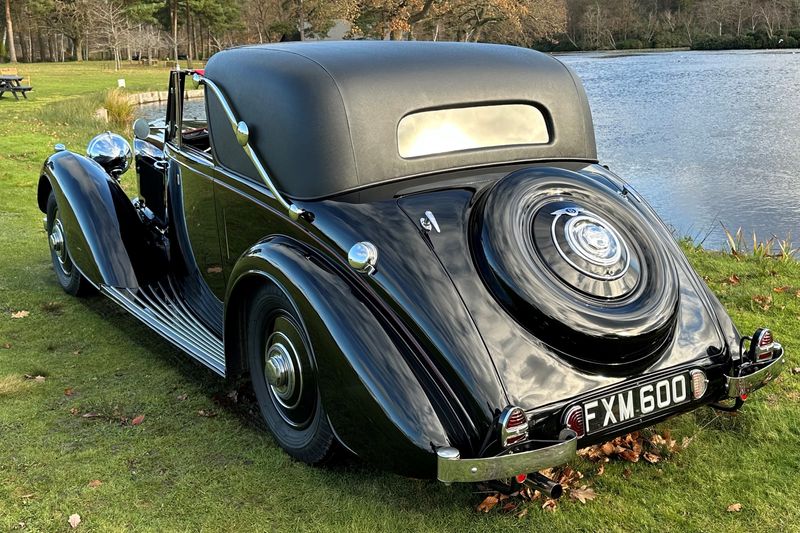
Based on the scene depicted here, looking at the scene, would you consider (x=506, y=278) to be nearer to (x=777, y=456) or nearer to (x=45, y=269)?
(x=777, y=456)

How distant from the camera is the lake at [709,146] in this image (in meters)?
9.41

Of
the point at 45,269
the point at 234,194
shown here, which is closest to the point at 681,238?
the point at 234,194

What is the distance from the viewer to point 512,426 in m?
2.54

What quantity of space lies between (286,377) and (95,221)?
216 centimetres

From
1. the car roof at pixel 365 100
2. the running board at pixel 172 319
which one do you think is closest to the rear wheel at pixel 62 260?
the running board at pixel 172 319

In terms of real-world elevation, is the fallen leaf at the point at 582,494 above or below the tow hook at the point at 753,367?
below

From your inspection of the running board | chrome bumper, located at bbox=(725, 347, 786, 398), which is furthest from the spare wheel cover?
the running board

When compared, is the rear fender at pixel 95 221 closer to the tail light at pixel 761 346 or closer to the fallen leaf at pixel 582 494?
the fallen leaf at pixel 582 494

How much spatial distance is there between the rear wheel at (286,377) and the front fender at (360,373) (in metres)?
0.14

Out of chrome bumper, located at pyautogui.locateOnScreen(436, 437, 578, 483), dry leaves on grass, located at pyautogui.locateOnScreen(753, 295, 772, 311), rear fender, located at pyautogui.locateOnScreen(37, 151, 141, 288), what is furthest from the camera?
dry leaves on grass, located at pyautogui.locateOnScreen(753, 295, 772, 311)

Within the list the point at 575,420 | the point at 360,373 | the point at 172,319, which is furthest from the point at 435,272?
the point at 172,319

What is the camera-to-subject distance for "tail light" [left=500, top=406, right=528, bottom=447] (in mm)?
2529

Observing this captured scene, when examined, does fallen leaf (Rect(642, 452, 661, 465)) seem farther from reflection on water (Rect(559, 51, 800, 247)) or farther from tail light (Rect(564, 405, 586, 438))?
reflection on water (Rect(559, 51, 800, 247))

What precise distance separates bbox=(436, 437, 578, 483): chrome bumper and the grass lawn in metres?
0.42
